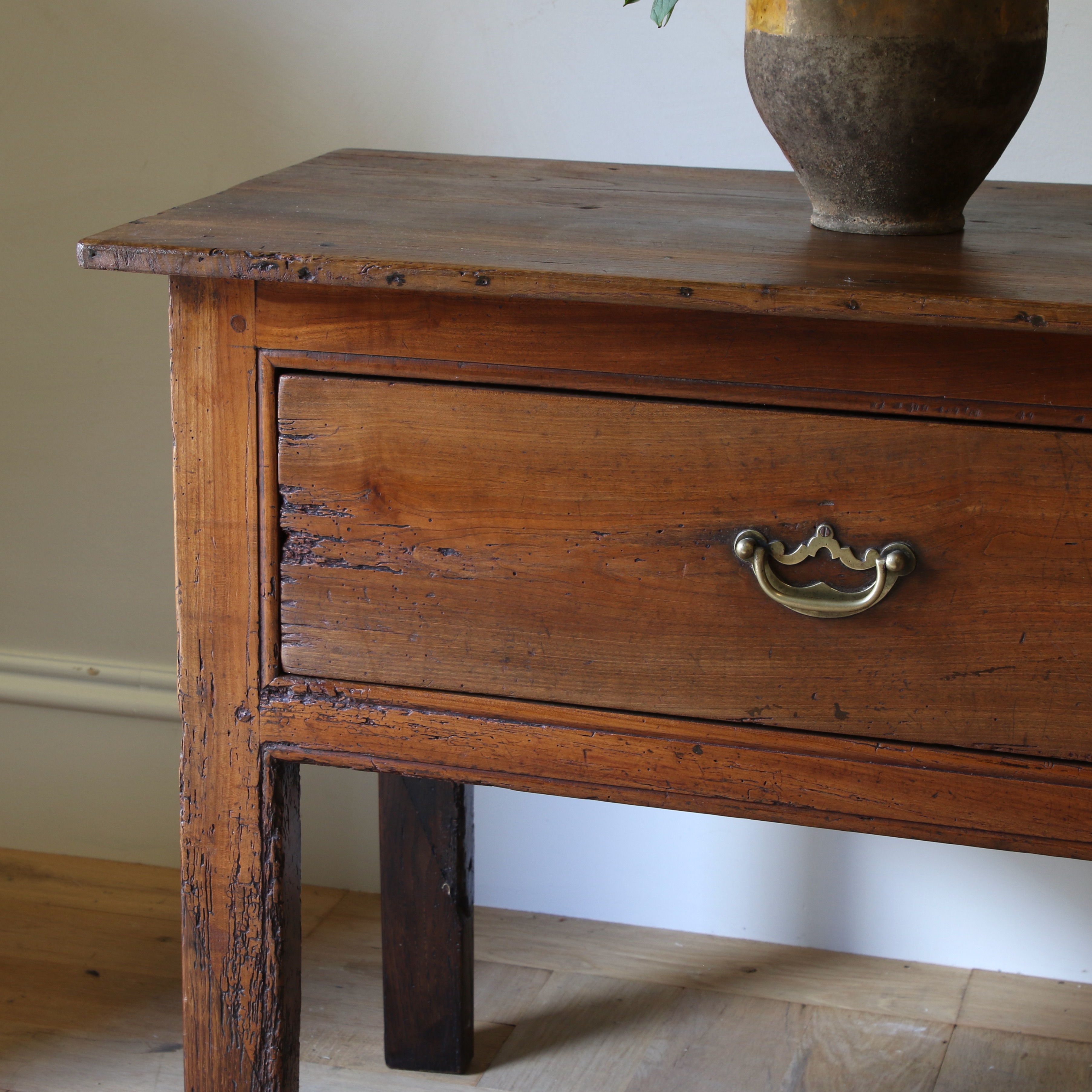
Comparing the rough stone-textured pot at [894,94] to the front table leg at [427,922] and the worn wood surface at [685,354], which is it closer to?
the worn wood surface at [685,354]

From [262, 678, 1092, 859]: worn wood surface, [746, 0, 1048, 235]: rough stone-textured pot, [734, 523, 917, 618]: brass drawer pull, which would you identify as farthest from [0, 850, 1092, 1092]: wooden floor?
[746, 0, 1048, 235]: rough stone-textured pot

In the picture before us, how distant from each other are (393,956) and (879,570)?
2.13 feet

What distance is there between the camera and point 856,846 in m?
1.32

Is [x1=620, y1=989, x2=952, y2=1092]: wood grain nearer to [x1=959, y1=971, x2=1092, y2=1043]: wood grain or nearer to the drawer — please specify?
[x1=959, y1=971, x2=1092, y2=1043]: wood grain

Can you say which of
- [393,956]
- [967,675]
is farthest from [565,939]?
[967,675]

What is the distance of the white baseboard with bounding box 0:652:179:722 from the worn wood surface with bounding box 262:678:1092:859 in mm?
705

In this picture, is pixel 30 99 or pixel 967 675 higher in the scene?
pixel 30 99

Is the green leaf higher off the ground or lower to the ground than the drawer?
higher

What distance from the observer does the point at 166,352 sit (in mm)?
1311

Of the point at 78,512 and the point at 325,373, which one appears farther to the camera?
the point at 78,512

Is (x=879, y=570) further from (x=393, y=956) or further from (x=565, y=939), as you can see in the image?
(x=565, y=939)

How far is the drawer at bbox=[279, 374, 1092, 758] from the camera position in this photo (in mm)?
650

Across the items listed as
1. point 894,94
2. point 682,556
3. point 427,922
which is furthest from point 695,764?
point 427,922

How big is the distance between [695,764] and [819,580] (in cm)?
12
